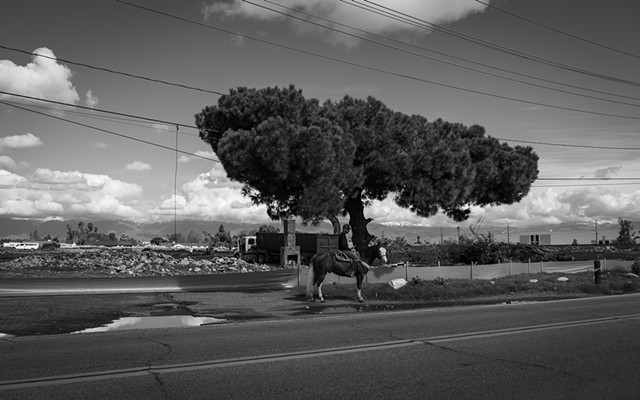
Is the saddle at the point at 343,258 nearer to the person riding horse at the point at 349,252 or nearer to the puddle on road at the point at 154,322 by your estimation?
the person riding horse at the point at 349,252

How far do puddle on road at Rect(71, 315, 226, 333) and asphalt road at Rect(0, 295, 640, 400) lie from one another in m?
1.21

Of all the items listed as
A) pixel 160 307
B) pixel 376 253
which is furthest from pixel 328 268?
pixel 160 307

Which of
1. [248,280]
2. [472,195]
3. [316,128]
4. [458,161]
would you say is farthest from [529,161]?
[248,280]

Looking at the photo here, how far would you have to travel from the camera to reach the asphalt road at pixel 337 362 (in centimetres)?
658

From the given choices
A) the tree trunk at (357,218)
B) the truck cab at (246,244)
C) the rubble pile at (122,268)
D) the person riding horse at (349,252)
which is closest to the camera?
the person riding horse at (349,252)

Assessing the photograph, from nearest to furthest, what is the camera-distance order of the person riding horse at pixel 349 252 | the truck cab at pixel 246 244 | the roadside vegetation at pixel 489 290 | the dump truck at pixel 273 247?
1. the person riding horse at pixel 349 252
2. the roadside vegetation at pixel 489 290
3. the dump truck at pixel 273 247
4. the truck cab at pixel 246 244

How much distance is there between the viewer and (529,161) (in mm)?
45438

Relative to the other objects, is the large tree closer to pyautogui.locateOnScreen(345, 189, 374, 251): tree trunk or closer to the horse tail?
pyautogui.locateOnScreen(345, 189, 374, 251): tree trunk

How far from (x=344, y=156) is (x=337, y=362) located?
2654 centimetres

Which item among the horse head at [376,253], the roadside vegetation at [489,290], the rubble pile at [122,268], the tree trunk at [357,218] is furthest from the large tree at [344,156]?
the horse head at [376,253]

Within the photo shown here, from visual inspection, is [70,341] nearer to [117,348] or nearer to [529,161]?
[117,348]

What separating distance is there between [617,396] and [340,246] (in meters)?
12.0

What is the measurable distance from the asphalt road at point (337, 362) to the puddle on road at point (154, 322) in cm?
121

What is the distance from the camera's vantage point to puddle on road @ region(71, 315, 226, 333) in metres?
12.2
